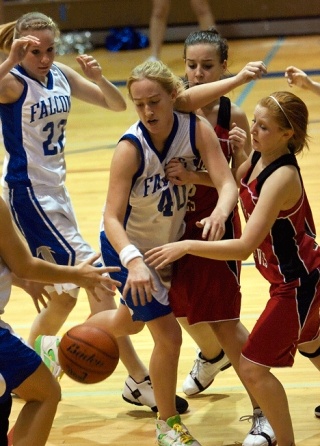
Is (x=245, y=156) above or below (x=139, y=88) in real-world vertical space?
below

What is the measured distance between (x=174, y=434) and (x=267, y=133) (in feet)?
4.75

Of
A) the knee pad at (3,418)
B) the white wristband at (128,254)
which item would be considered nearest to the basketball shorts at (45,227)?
the white wristband at (128,254)

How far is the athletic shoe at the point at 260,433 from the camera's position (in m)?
4.30

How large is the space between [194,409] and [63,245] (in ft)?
3.58

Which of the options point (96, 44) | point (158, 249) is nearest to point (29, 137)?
point (158, 249)

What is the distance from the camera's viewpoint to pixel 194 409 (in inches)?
190

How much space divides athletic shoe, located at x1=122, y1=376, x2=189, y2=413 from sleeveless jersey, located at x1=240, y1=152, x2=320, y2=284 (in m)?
0.99

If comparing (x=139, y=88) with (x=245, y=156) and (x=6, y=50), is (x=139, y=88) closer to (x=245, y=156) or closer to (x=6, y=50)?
(x=245, y=156)

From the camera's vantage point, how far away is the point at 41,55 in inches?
193

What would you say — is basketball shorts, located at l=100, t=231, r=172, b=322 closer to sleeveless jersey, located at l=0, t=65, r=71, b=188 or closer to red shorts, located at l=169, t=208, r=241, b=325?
red shorts, located at l=169, t=208, r=241, b=325

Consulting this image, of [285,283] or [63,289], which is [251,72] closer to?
[285,283]

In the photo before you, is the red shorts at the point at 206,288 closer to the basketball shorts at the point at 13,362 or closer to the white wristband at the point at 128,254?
the white wristband at the point at 128,254

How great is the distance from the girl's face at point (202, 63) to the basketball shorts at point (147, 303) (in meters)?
0.95

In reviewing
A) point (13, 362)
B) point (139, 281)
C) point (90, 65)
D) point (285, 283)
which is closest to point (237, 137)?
point (285, 283)
